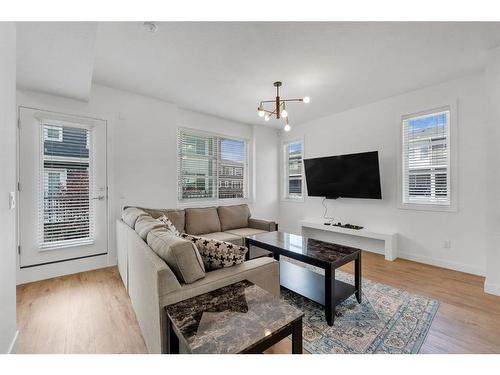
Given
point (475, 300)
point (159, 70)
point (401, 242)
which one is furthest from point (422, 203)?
point (159, 70)

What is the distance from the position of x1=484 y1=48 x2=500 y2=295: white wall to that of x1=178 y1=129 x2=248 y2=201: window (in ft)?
12.9

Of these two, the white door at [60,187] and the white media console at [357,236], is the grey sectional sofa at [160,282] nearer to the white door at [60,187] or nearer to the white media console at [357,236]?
the white door at [60,187]

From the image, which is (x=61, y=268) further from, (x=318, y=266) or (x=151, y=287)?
(x=318, y=266)

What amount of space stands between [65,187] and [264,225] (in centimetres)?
295

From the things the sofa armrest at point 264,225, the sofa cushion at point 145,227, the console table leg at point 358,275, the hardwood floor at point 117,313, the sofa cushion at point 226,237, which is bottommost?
the hardwood floor at point 117,313

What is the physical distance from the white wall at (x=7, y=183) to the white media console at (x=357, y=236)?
13.6 ft

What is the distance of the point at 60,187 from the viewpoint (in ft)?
10.00

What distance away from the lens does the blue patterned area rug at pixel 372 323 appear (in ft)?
5.41

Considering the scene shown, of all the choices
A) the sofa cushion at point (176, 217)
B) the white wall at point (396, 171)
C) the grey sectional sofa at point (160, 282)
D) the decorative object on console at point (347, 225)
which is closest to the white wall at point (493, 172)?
the white wall at point (396, 171)

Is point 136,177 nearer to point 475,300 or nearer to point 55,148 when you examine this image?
point 55,148

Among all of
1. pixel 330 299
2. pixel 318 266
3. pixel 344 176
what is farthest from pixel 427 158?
pixel 330 299

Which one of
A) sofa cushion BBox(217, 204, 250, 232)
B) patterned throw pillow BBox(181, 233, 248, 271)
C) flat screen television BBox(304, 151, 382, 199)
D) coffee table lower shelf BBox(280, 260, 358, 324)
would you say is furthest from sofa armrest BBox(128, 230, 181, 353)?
flat screen television BBox(304, 151, 382, 199)
